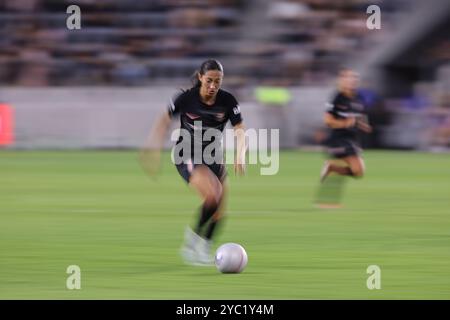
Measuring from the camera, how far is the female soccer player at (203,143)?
11.4m

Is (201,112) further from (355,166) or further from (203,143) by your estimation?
(355,166)

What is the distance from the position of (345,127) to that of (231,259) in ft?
24.2

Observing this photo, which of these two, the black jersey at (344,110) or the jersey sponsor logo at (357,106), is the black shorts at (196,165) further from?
the jersey sponsor logo at (357,106)

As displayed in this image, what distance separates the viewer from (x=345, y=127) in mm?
18203

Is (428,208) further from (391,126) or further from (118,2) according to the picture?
(118,2)

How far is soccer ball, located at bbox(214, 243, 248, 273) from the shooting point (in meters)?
11.2

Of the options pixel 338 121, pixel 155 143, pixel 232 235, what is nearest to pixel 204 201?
pixel 155 143

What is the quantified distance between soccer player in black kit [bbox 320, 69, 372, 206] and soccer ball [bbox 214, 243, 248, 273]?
695cm

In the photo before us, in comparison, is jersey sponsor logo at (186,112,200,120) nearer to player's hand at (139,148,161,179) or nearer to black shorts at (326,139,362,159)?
player's hand at (139,148,161,179)

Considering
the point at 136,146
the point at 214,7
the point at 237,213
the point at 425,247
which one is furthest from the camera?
the point at 214,7

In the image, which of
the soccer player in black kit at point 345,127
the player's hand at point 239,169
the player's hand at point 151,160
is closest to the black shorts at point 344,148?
the soccer player in black kit at point 345,127

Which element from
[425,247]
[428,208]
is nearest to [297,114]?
[428,208]
